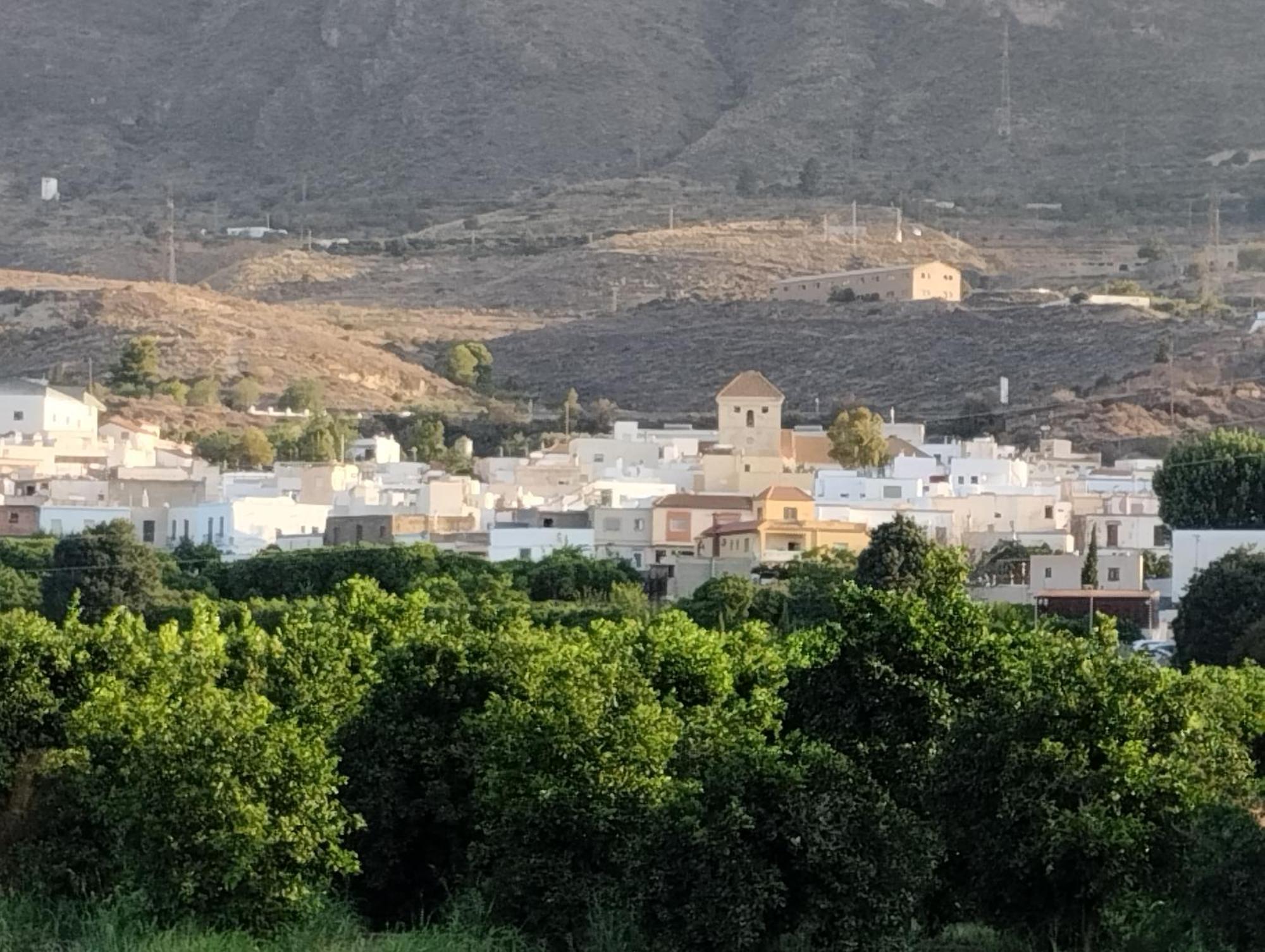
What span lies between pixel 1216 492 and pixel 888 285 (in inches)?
1867

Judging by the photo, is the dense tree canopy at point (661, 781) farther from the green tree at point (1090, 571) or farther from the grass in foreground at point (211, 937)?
the green tree at point (1090, 571)

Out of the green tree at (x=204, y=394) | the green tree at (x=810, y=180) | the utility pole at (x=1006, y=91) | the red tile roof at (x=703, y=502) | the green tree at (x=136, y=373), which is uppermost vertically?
the utility pole at (x=1006, y=91)

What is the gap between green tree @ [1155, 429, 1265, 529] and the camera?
162ft

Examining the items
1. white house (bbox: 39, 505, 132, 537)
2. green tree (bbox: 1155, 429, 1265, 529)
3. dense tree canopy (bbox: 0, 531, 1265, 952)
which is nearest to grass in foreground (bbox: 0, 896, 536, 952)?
dense tree canopy (bbox: 0, 531, 1265, 952)

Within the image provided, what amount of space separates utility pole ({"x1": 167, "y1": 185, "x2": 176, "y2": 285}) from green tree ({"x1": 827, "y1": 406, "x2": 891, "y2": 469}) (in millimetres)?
46109

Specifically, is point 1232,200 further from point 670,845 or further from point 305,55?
point 670,845

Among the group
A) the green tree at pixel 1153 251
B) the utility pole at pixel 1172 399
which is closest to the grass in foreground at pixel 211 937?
the utility pole at pixel 1172 399

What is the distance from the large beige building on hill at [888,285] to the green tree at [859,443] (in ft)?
94.6

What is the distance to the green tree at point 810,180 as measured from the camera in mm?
127062

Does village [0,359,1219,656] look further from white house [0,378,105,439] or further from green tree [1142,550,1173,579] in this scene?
white house [0,378,105,439]

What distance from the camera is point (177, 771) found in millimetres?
23344

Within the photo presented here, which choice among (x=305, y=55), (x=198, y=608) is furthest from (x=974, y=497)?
(x=305, y=55)

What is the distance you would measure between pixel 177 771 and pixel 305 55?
140 metres

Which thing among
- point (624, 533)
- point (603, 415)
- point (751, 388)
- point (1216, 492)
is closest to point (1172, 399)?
point (603, 415)
